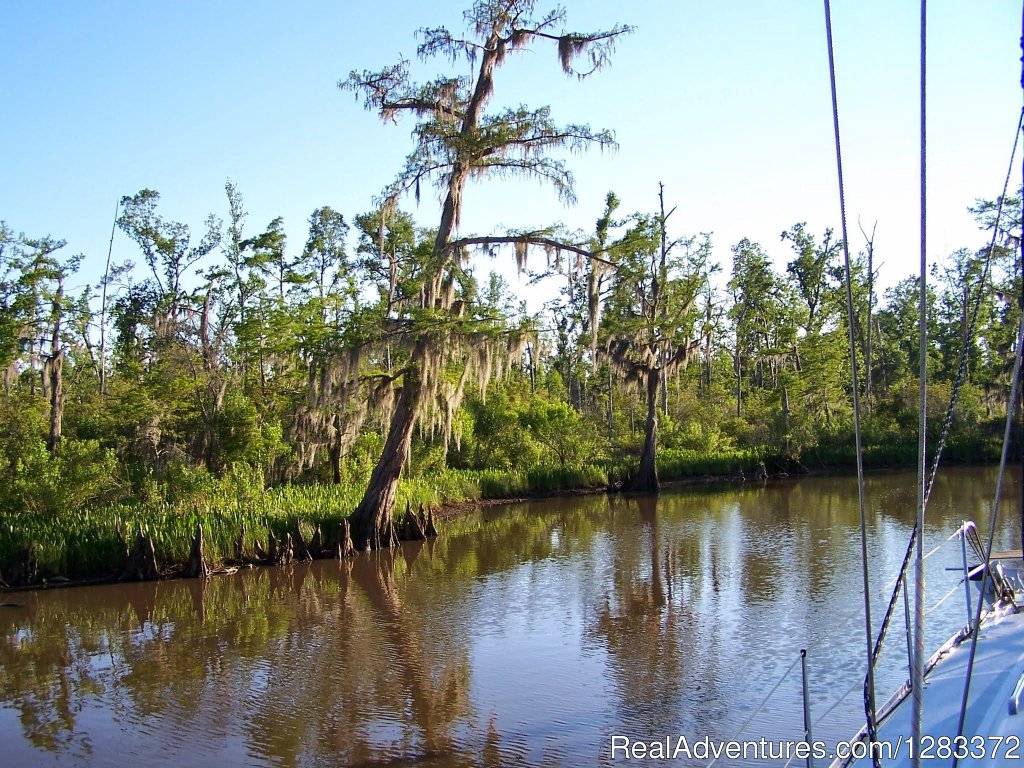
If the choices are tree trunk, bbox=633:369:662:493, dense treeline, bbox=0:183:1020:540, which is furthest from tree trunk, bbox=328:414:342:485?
tree trunk, bbox=633:369:662:493

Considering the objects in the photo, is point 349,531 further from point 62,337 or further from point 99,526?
point 62,337

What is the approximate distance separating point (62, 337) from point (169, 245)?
14.9 feet

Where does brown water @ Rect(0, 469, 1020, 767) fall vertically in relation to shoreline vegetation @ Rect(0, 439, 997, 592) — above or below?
below

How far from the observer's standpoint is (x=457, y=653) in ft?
32.1

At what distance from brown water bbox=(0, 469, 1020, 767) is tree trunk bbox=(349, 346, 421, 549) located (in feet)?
2.42

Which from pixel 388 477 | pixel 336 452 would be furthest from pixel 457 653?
pixel 336 452

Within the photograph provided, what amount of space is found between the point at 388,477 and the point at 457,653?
319 inches

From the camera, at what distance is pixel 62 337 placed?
78.7 ft

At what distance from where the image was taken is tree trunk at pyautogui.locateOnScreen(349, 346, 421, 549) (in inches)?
690

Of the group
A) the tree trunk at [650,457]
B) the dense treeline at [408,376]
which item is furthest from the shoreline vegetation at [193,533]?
the tree trunk at [650,457]

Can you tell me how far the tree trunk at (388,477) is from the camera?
1753 centimetres

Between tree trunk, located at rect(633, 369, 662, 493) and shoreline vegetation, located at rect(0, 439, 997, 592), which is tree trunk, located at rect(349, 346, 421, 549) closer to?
shoreline vegetation, located at rect(0, 439, 997, 592)

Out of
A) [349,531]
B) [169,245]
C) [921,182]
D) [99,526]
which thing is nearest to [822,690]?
[921,182]

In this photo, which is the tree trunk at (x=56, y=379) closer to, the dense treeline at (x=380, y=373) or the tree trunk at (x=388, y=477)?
the dense treeline at (x=380, y=373)
